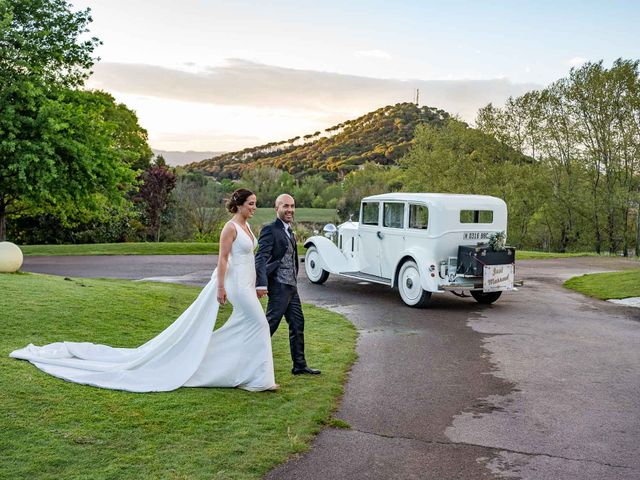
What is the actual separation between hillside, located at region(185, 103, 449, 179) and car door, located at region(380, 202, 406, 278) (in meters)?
71.6

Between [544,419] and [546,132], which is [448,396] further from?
[546,132]

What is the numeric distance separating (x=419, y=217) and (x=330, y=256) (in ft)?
10.1

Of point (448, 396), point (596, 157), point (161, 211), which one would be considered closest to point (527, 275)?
point (448, 396)

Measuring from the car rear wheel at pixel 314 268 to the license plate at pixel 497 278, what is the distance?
459 centimetres

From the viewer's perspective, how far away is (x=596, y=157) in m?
43.6

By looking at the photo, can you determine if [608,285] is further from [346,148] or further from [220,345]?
[346,148]

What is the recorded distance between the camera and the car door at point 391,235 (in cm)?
1384

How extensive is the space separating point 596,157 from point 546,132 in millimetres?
3988

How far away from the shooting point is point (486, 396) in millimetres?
6934

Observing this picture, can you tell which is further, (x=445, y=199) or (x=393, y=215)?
(x=393, y=215)

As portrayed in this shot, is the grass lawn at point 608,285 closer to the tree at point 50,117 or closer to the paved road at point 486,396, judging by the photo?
the paved road at point 486,396

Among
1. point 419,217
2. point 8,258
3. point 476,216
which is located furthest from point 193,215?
point 476,216

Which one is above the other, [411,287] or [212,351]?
[411,287]

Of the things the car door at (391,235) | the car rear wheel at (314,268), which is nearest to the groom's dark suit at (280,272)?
the car door at (391,235)
